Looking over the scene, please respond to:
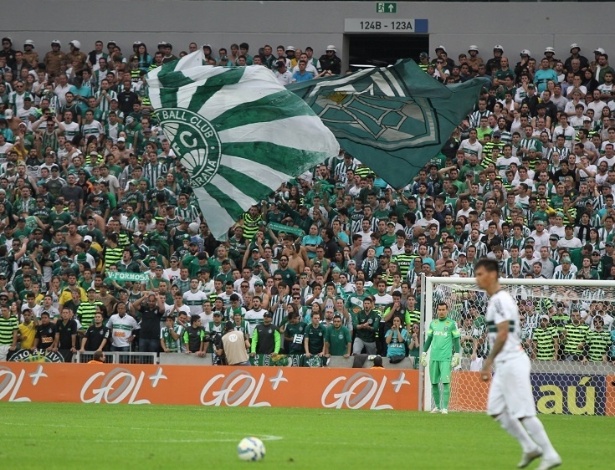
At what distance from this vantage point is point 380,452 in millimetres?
12031

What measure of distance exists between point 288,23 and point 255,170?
13.2 meters

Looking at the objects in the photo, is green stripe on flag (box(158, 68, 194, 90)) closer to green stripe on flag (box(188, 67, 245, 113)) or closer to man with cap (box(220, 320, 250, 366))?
green stripe on flag (box(188, 67, 245, 113))

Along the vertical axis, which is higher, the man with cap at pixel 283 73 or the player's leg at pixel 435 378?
the man with cap at pixel 283 73

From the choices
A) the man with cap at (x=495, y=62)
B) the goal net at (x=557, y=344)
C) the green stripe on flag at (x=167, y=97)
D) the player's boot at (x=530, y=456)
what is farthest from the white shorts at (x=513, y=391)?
the man with cap at (x=495, y=62)

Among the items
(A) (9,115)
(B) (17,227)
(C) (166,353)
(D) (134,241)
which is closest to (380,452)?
(C) (166,353)

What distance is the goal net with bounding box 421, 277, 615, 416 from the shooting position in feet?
66.1

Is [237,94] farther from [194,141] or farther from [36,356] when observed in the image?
[36,356]

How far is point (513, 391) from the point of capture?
988 centimetres

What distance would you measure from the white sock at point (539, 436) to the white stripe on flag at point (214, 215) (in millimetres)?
11289

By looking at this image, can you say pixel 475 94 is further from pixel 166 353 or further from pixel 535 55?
pixel 535 55

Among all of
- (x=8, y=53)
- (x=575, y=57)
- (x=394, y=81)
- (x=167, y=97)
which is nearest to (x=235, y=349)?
(x=167, y=97)

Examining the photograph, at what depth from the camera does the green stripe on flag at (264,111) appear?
70.1 feet

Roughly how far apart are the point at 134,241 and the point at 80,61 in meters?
8.07

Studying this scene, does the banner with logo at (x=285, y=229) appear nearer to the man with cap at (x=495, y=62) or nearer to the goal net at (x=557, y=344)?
the goal net at (x=557, y=344)
